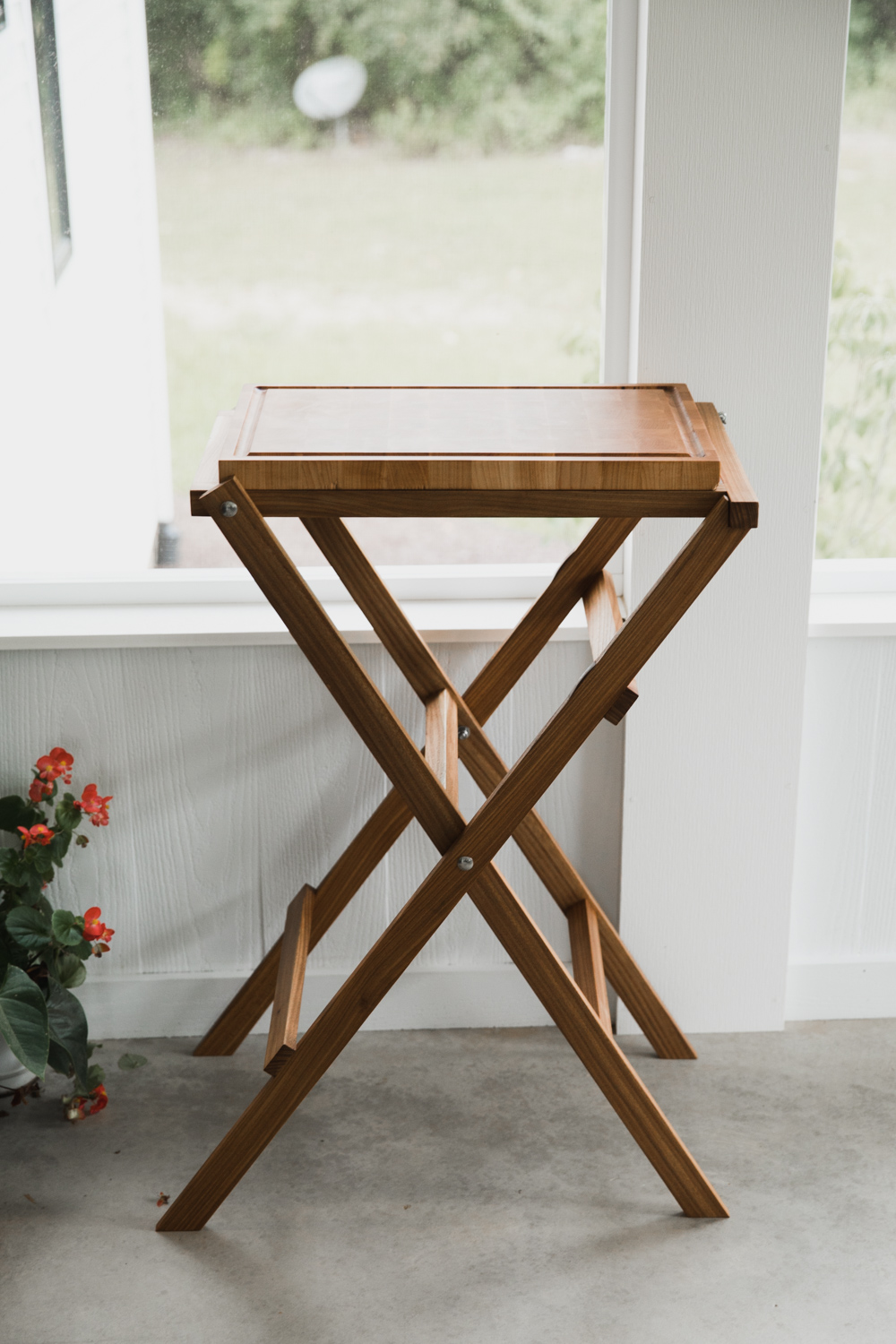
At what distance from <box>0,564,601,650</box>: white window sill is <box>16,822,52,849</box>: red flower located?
0.33 m

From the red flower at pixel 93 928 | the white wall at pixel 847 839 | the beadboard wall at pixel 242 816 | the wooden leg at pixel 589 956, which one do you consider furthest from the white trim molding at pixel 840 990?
the red flower at pixel 93 928

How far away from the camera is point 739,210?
6.98 ft

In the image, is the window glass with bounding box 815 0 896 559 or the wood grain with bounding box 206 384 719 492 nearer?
the wood grain with bounding box 206 384 719 492

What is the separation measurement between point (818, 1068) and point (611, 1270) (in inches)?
27.0

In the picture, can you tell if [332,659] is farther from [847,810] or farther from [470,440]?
[847,810]

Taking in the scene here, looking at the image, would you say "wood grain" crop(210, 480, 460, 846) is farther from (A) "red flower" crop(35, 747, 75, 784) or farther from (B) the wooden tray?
(A) "red flower" crop(35, 747, 75, 784)

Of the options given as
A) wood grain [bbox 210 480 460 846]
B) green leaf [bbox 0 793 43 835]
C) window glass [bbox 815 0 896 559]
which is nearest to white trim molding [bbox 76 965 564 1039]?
green leaf [bbox 0 793 43 835]

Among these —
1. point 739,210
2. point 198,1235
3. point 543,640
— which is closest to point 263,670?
point 543,640

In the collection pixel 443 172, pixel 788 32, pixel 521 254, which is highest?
pixel 788 32

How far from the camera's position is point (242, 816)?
245 centimetres

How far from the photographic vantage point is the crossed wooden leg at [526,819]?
2023 millimetres

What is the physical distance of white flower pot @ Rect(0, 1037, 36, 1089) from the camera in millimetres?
2326

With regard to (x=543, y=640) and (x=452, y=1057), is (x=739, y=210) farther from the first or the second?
(x=452, y=1057)

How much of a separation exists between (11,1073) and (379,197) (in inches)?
68.0
